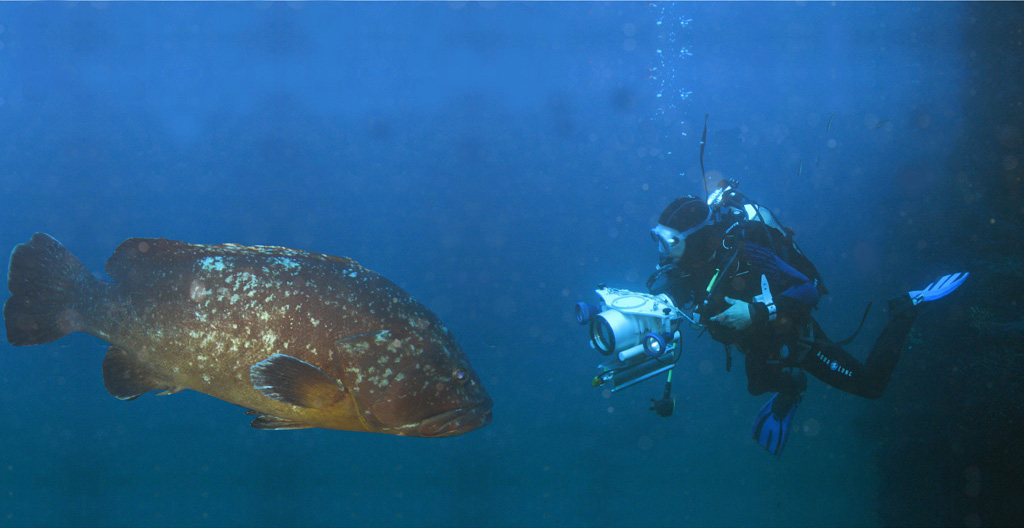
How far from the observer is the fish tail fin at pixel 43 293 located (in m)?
2.75

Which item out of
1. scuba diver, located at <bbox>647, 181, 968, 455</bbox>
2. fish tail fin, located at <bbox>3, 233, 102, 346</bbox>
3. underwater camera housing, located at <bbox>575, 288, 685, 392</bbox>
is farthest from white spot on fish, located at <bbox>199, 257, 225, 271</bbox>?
scuba diver, located at <bbox>647, 181, 968, 455</bbox>

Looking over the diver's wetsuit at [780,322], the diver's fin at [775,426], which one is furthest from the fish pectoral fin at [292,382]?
the diver's fin at [775,426]

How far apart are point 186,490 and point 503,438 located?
9121 millimetres

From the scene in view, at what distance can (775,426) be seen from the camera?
224 inches

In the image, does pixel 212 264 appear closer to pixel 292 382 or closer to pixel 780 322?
pixel 292 382

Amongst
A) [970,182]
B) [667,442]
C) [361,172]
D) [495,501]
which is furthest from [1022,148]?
[361,172]

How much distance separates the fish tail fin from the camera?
2746 mm

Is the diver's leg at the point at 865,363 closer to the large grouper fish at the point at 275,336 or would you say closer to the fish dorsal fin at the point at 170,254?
the large grouper fish at the point at 275,336

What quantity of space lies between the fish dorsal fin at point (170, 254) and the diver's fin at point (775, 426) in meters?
5.84

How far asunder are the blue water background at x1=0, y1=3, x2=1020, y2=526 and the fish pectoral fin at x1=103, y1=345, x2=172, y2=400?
10.9 meters

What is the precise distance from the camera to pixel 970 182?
10.6m

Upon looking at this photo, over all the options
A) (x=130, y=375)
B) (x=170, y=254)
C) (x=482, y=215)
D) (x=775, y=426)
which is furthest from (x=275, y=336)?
(x=482, y=215)

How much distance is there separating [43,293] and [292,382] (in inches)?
87.4

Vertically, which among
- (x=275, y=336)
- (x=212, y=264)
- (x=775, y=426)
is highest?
(x=212, y=264)
